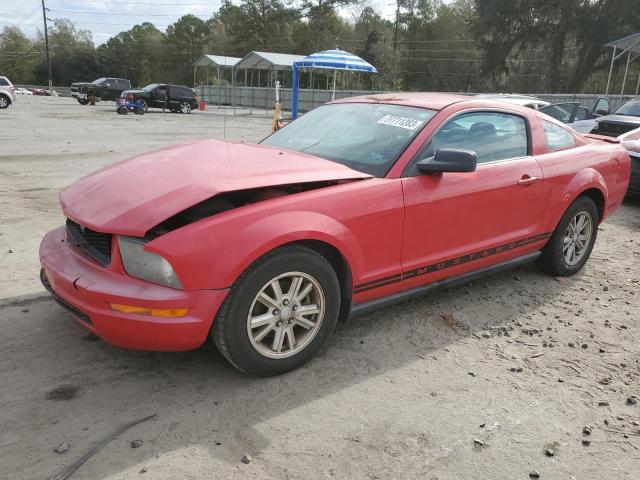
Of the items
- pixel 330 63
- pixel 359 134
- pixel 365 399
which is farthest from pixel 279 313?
pixel 330 63

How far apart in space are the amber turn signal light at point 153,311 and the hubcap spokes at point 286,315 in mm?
365

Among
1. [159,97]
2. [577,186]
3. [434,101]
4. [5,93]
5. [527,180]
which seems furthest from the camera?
[159,97]

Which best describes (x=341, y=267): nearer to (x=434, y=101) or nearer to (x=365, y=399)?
(x=365, y=399)

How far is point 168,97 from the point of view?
31.7m

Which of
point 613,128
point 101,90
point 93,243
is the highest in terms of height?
point 613,128

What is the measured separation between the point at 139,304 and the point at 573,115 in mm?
11646

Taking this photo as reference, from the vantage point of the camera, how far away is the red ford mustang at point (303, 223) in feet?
8.68

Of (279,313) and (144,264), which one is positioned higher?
(144,264)

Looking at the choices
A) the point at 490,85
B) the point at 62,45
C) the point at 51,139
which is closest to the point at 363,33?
the point at 490,85

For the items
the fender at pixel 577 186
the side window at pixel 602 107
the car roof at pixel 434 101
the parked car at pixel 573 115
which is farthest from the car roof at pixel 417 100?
the side window at pixel 602 107

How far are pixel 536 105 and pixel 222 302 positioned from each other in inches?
376

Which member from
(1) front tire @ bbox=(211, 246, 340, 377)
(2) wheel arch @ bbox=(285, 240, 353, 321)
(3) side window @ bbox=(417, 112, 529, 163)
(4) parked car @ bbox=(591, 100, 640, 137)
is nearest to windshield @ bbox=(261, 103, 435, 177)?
(3) side window @ bbox=(417, 112, 529, 163)

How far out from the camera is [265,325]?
114 inches

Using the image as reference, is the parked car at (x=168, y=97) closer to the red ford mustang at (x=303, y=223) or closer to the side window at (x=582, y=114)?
the side window at (x=582, y=114)
